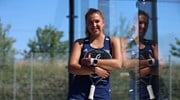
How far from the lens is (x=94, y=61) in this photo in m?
3.81

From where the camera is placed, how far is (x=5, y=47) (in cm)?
621

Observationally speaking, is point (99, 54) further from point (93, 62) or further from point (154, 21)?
point (154, 21)

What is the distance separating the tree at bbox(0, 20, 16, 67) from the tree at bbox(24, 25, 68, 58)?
9.2 inches

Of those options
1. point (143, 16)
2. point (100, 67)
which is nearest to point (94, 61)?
point (100, 67)

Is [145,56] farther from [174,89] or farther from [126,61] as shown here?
[174,89]

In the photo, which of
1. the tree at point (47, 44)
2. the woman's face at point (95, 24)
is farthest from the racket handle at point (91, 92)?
the tree at point (47, 44)

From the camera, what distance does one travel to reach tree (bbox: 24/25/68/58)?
5.83 meters

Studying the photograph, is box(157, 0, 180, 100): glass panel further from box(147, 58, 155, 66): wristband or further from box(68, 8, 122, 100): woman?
box(68, 8, 122, 100): woman

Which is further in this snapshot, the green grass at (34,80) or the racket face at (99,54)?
the green grass at (34,80)

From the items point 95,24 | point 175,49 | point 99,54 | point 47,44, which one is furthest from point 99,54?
point 47,44

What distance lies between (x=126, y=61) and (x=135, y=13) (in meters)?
0.43

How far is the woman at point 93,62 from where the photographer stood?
12.3 feet

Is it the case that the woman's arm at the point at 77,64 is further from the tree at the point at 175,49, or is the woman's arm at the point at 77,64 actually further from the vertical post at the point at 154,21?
the tree at the point at 175,49

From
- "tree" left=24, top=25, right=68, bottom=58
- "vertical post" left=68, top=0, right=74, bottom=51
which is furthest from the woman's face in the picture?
"tree" left=24, top=25, right=68, bottom=58
